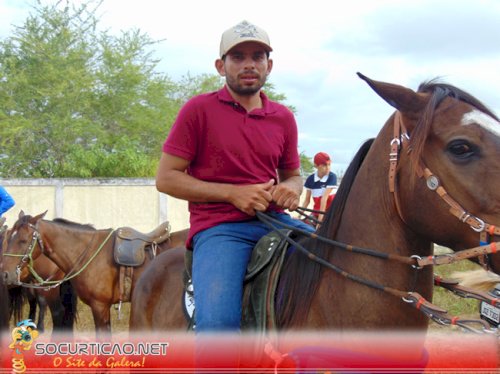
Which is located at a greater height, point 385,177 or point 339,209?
point 385,177

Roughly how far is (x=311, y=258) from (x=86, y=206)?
1400 cm

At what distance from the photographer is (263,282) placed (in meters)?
2.59

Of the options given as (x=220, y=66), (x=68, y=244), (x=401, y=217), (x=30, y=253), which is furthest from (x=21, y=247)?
(x=401, y=217)

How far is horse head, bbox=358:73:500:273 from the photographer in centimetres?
204

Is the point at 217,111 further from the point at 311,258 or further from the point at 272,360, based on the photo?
the point at 272,360

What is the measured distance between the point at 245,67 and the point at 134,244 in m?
4.95

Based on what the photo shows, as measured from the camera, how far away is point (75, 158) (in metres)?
18.1

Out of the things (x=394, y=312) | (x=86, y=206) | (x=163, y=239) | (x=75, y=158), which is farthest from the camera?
(x=75, y=158)

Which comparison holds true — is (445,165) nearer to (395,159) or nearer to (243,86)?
(395,159)

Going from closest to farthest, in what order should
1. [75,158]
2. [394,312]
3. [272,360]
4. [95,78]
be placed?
[394,312]
[272,360]
[75,158]
[95,78]

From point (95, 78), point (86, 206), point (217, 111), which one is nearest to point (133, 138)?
point (95, 78)

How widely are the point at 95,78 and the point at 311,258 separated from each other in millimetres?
26120

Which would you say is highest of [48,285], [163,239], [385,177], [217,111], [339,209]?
[217,111]

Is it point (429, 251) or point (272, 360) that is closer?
point (429, 251)
